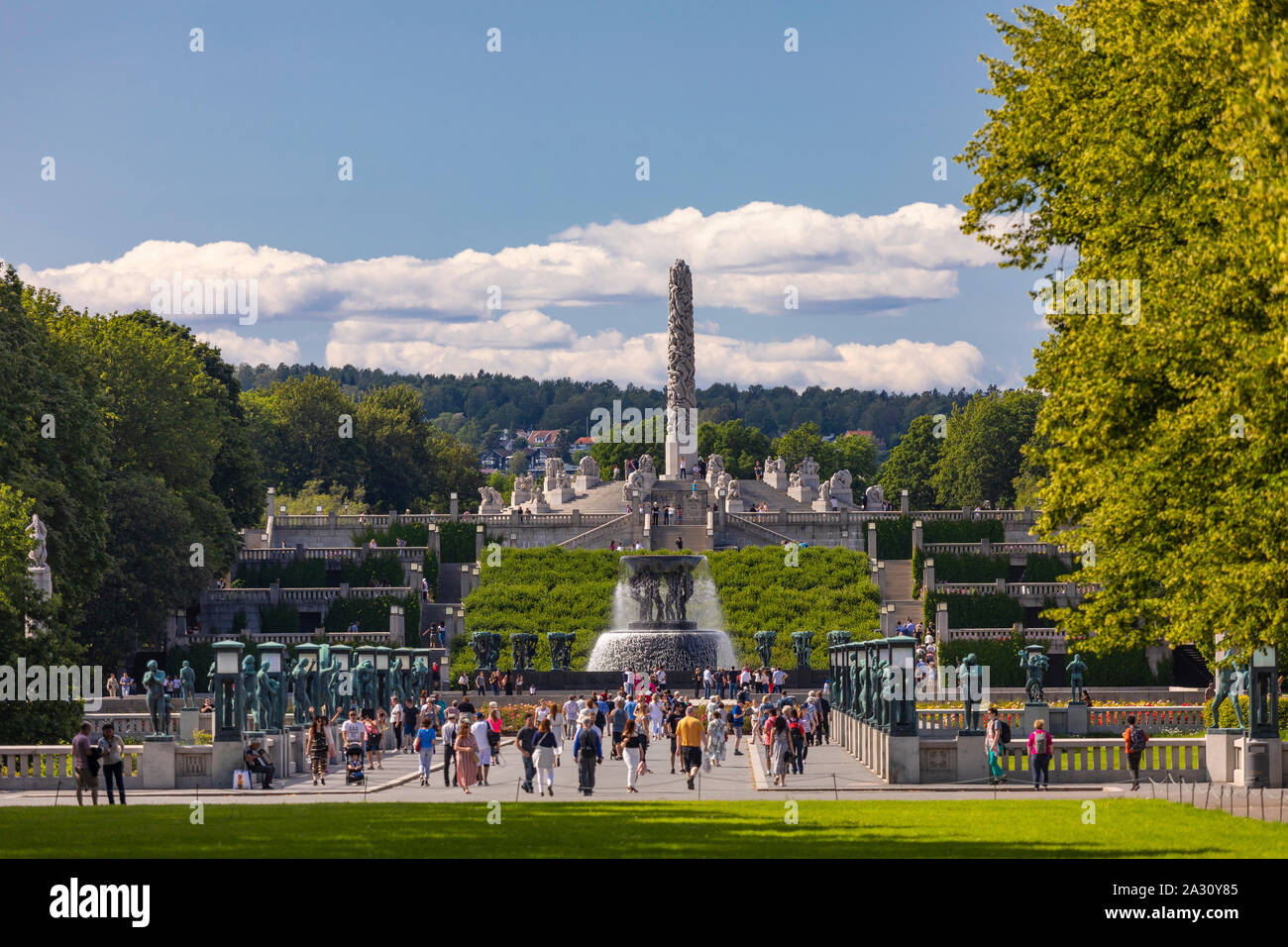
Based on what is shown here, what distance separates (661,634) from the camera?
2680 inches

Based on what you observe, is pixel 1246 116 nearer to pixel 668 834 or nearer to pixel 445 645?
pixel 668 834

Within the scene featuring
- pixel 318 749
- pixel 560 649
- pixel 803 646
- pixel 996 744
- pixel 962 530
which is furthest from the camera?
pixel 962 530

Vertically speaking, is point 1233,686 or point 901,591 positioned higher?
point 901,591

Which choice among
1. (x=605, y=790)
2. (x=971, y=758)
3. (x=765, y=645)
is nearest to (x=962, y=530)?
(x=765, y=645)

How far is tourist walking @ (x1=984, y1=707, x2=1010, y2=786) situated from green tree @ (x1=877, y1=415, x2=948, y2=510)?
112412 mm

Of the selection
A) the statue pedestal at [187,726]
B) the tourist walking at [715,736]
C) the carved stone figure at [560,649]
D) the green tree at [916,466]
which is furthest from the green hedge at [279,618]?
the green tree at [916,466]

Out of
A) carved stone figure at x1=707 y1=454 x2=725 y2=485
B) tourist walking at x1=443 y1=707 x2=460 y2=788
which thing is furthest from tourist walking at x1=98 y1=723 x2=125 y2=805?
carved stone figure at x1=707 y1=454 x2=725 y2=485

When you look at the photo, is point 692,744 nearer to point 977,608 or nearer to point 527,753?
point 527,753

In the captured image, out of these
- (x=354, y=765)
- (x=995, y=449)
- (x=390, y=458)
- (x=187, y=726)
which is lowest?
(x=354, y=765)

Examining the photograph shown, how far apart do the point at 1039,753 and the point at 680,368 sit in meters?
85.8

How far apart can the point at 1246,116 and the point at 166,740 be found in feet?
75.9

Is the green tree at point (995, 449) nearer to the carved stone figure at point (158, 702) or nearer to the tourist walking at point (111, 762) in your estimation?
the carved stone figure at point (158, 702)

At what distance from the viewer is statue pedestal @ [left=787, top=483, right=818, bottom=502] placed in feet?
391
